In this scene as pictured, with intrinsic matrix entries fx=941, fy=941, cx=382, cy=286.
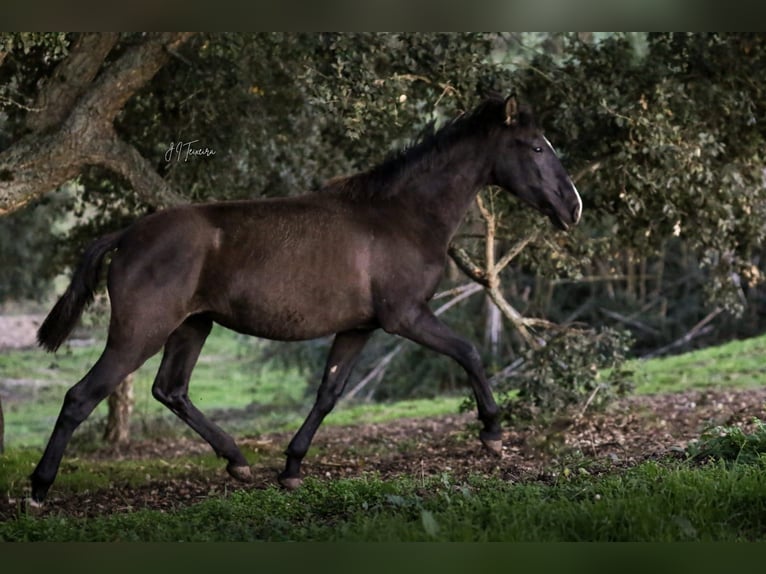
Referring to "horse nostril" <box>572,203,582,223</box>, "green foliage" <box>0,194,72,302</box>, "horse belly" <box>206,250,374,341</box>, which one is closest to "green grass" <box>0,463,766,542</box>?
"horse belly" <box>206,250,374,341</box>

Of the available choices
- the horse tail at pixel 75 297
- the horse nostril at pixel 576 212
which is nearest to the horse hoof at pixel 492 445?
the horse nostril at pixel 576 212

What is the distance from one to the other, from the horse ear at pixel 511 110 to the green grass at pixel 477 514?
8.76 ft

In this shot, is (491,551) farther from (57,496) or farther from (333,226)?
(57,496)

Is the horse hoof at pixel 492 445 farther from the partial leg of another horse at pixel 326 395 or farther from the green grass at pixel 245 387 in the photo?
the green grass at pixel 245 387

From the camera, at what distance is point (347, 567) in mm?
4445

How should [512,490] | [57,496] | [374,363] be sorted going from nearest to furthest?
[512,490]
[57,496]
[374,363]

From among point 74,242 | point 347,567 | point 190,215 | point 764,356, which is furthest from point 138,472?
point 764,356

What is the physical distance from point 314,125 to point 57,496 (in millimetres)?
5317

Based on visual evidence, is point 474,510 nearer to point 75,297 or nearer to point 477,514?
point 477,514

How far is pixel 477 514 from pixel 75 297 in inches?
132

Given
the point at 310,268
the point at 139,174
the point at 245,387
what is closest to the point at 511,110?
the point at 310,268

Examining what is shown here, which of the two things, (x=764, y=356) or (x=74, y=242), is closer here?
(x=74, y=242)

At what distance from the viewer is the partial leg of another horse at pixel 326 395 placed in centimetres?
700

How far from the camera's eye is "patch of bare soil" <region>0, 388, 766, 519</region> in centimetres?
680
